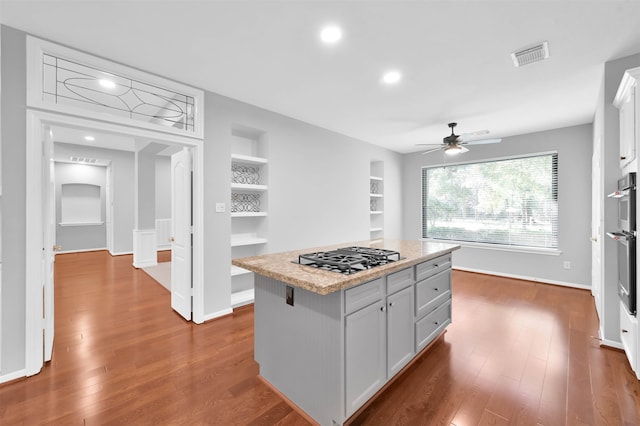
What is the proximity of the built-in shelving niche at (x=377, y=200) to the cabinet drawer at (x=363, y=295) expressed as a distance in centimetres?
429

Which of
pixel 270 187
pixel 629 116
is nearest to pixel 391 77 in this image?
pixel 629 116

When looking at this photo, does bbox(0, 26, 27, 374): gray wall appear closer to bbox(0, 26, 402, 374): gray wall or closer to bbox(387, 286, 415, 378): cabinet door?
bbox(0, 26, 402, 374): gray wall

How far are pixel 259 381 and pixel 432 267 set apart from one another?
1706 millimetres

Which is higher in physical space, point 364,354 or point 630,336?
point 364,354

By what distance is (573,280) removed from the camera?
4516 mm

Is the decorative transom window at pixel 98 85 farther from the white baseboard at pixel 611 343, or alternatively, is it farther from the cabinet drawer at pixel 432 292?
the white baseboard at pixel 611 343

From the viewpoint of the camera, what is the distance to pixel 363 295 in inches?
65.7

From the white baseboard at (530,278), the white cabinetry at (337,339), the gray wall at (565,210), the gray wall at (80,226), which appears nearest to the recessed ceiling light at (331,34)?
the white cabinetry at (337,339)

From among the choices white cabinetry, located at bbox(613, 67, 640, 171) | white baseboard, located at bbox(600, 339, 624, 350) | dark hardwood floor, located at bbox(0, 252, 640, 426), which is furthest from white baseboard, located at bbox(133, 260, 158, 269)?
white cabinetry, located at bbox(613, 67, 640, 171)

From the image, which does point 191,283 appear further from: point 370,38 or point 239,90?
point 370,38

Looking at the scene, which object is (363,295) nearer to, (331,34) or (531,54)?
(331,34)

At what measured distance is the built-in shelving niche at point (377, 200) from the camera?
6.09 meters

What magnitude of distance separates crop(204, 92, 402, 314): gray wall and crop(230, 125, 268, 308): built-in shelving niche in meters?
0.12

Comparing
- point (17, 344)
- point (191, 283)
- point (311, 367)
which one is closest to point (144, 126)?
point (191, 283)
